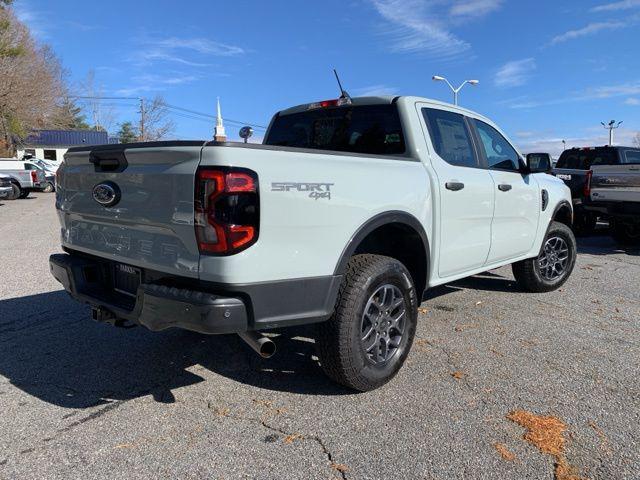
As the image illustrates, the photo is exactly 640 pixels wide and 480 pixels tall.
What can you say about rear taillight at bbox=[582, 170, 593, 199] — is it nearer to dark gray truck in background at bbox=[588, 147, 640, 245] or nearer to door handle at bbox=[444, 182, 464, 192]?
dark gray truck in background at bbox=[588, 147, 640, 245]

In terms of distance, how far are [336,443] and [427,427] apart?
21.5 inches

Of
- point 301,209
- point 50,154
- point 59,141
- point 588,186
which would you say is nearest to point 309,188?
point 301,209

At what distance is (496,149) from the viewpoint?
498 centimetres

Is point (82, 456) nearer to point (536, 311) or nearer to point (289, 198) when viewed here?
point (289, 198)

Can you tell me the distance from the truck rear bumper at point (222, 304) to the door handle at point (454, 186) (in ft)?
4.68

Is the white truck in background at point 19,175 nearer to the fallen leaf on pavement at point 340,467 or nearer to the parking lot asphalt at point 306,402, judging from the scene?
the parking lot asphalt at point 306,402

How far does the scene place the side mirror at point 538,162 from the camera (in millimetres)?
5129

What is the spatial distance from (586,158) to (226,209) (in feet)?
39.9

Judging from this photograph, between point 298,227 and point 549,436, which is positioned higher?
point 298,227

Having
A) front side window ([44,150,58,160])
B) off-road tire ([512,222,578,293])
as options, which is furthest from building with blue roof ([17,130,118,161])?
off-road tire ([512,222,578,293])

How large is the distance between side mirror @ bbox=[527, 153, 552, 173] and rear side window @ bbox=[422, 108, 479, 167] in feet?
3.09

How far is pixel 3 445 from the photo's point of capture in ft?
8.95

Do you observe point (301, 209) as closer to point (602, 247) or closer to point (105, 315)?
point (105, 315)

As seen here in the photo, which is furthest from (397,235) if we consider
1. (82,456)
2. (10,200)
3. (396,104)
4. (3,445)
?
(10,200)
